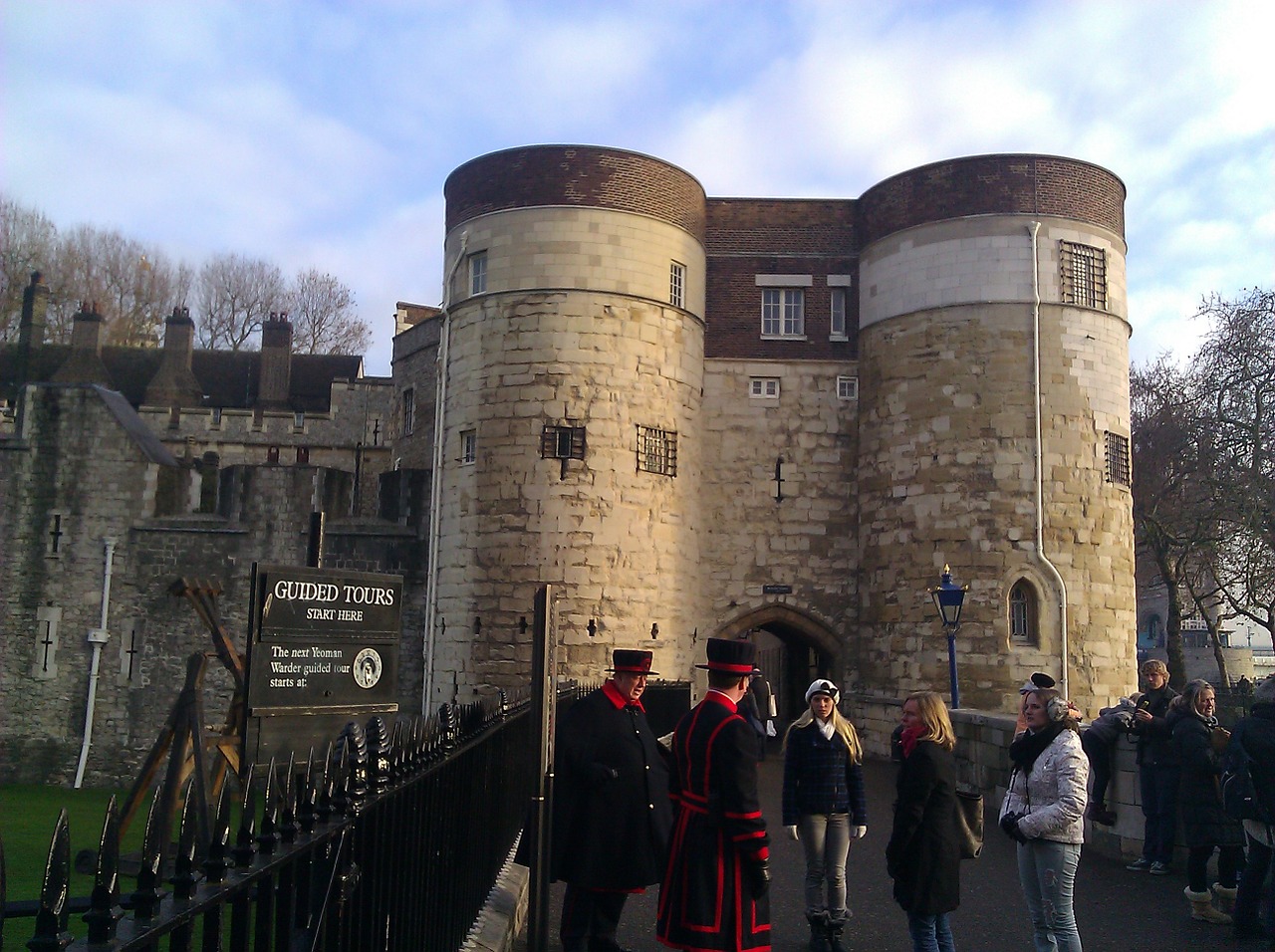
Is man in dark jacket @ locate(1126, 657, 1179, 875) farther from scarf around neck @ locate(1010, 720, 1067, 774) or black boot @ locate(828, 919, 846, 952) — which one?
black boot @ locate(828, 919, 846, 952)

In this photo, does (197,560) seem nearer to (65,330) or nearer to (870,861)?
(870,861)

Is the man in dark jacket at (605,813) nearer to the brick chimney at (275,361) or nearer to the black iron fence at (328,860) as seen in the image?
the black iron fence at (328,860)

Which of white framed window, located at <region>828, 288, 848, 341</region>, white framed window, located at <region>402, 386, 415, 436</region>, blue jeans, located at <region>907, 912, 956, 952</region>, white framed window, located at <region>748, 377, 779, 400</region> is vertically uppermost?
white framed window, located at <region>828, 288, 848, 341</region>

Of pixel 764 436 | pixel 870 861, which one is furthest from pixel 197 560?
pixel 870 861

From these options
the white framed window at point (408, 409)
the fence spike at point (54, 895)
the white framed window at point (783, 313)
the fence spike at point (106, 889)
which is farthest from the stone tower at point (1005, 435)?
the fence spike at point (54, 895)

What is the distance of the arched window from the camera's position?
20047 mm

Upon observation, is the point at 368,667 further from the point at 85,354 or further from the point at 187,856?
the point at 85,354

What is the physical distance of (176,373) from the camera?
40844 millimetres

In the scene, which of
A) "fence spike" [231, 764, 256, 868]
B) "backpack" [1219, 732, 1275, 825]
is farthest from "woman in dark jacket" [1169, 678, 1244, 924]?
"fence spike" [231, 764, 256, 868]

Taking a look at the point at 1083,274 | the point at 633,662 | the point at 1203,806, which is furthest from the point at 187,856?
the point at 1083,274

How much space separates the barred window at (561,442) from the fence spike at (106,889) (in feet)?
60.1

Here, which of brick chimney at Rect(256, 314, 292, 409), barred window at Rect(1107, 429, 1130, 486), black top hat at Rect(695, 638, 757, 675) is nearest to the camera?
black top hat at Rect(695, 638, 757, 675)

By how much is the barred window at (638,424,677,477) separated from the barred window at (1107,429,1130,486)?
315 inches

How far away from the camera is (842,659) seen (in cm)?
2223
